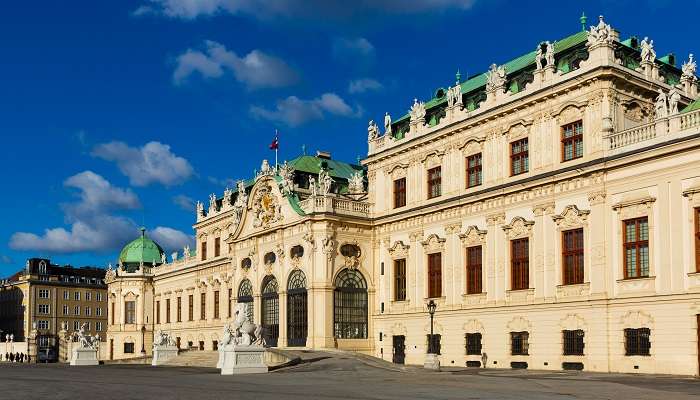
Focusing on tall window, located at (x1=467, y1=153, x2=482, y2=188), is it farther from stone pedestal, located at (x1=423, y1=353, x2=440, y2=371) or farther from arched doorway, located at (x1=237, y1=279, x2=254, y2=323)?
arched doorway, located at (x1=237, y1=279, x2=254, y2=323)

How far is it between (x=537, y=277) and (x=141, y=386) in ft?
75.2

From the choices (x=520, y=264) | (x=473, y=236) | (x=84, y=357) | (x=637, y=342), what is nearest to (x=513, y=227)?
(x=520, y=264)

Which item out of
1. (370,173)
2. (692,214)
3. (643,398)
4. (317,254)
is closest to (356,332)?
(317,254)

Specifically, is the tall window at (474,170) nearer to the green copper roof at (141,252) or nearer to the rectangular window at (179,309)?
the rectangular window at (179,309)

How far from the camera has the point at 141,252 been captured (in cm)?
9856

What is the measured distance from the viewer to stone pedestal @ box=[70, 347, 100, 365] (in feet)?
210

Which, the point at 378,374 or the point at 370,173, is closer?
the point at 378,374

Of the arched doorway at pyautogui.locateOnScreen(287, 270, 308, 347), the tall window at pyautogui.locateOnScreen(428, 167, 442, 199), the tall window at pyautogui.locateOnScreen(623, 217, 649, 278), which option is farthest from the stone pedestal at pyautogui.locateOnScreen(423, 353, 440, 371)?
the arched doorway at pyautogui.locateOnScreen(287, 270, 308, 347)

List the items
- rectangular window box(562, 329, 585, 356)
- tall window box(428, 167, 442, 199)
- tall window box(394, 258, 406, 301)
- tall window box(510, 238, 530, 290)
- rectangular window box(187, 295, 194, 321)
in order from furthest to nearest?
rectangular window box(187, 295, 194, 321)
tall window box(394, 258, 406, 301)
tall window box(428, 167, 442, 199)
tall window box(510, 238, 530, 290)
rectangular window box(562, 329, 585, 356)

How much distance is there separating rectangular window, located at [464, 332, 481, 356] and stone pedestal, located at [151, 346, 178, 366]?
73.1 ft

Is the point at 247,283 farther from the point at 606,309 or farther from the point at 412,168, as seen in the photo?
the point at 606,309

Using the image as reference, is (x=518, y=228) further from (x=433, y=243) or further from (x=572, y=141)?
(x=433, y=243)

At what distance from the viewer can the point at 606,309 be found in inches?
1619

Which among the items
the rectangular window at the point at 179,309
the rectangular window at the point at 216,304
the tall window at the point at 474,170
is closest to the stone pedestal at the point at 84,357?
the rectangular window at the point at 216,304
